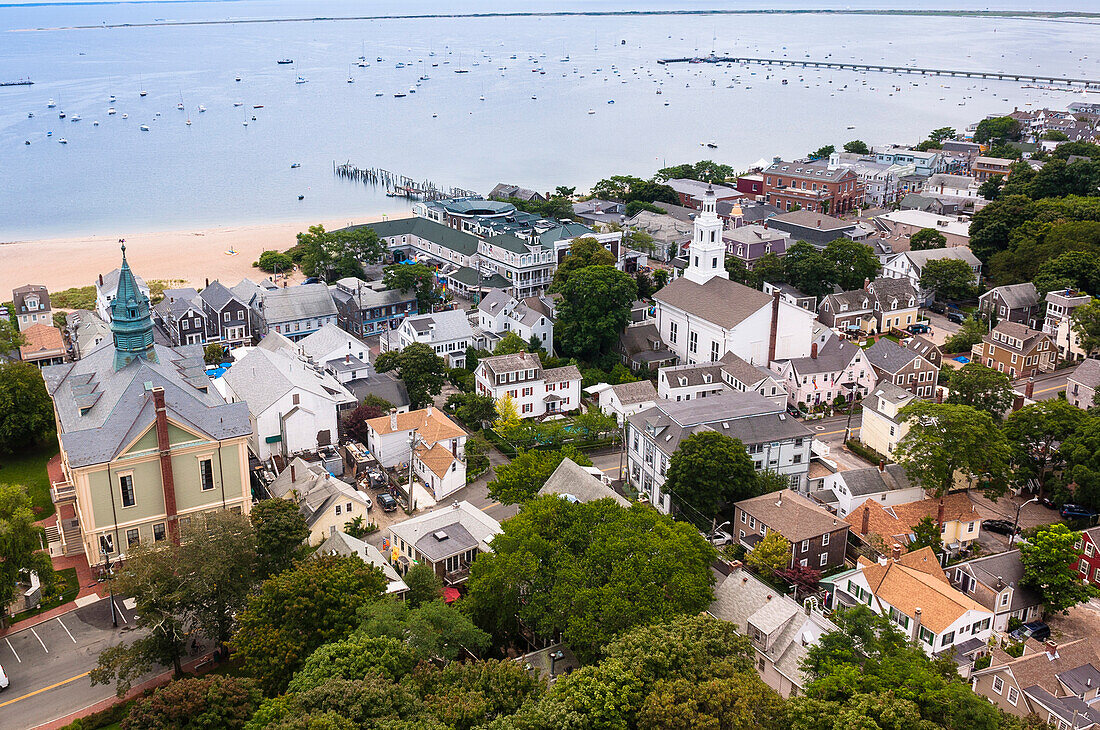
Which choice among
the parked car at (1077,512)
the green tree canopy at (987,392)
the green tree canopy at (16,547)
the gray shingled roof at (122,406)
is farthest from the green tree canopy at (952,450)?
the green tree canopy at (16,547)

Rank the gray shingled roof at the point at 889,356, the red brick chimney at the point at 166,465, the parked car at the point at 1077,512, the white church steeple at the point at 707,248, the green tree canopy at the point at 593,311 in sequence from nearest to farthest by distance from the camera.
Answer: the red brick chimney at the point at 166,465 → the parked car at the point at 1077,512 → the gray shingled roof at the point at 889,356 → the green tree canopy at the point at 593,311 → the white church steeple at the point at 707,248

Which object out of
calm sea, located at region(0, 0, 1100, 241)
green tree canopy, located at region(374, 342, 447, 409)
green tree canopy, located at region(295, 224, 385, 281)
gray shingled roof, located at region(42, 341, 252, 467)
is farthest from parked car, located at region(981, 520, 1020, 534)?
calm sea, located at region(0, 0, 1100, 241)

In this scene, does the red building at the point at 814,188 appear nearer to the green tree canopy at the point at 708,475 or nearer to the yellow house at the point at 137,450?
the green tree canopy at the point at 708,475

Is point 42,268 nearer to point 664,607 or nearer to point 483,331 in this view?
point 483,331

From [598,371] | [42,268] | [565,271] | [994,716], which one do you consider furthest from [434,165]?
[994,716]

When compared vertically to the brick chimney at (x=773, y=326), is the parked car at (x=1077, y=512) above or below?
below
